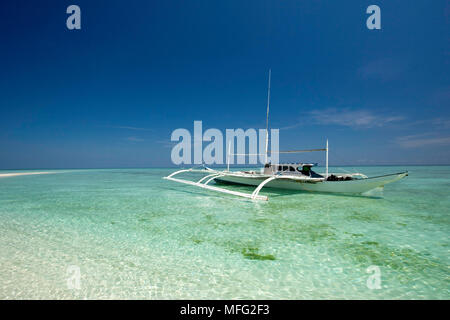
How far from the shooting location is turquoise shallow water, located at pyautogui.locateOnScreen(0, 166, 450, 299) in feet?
9.98

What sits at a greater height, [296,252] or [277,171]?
[277,171]

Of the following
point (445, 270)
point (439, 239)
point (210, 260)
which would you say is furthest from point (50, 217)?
point (439, 239)

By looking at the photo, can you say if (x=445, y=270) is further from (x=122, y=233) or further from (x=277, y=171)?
(x=277, y=171)

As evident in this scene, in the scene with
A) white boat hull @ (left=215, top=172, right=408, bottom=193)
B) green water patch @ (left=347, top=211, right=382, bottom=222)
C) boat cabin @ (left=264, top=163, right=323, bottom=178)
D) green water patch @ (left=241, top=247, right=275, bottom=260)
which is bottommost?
green water patch @ (left=347, top=211, right=382, bottom=222)

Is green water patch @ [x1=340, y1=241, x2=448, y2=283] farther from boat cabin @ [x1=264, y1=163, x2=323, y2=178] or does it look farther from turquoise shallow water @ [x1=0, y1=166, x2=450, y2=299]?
boat cabin @ [x1=264, y1=163, x2=323, y2=178]

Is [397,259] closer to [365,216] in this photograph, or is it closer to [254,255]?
[254,255]

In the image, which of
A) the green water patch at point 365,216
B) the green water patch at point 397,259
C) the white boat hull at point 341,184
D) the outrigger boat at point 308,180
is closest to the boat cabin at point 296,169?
the outrigger boat at point 308,180

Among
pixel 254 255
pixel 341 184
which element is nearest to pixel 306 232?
pixel 254 255

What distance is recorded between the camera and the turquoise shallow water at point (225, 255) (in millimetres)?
3041

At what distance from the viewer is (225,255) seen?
4.23 m

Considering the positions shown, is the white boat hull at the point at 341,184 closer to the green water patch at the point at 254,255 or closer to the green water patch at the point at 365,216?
the green water patch at the point at 365,216

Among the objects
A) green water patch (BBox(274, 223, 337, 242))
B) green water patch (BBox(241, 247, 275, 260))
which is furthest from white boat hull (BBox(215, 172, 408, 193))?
green water patch (BBox(241, 247, 275, 260))
